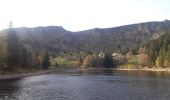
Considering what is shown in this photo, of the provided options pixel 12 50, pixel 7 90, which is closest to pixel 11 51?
pixel 12 50

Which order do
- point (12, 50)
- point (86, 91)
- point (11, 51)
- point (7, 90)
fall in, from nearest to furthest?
1. point (86, 91)
2. point (7, 90)
3. point (11, 51)
4. point (12, 50)

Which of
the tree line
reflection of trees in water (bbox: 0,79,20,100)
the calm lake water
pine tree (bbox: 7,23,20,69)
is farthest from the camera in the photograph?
pine tree (bbox: 7,23,20,69)

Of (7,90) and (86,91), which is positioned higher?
(7,90)

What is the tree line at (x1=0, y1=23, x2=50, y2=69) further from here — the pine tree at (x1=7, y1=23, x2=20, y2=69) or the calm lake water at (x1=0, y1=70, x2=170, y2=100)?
the calm lake water at (x1=0, y1=70, x2=170, y2=100)

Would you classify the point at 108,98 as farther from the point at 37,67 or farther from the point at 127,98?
the point at 37,67

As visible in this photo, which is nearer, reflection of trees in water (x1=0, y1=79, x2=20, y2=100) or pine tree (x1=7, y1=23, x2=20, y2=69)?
reflection of trees in water (x1=0, y1=79, x2=20, y2=100)

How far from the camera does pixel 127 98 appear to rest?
208ft

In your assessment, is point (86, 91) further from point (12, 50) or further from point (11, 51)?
point (12, 50)

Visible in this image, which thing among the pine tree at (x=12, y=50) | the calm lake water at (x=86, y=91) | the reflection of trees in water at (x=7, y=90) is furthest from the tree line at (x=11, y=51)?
the reflection of trees in water at (x=7, y=90)

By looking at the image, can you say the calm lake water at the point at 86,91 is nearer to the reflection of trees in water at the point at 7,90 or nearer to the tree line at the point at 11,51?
the reflection of trees in water at the point at 7,90

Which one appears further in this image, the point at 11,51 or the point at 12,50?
the point at 12,50

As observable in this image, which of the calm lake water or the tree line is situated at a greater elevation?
the tree line

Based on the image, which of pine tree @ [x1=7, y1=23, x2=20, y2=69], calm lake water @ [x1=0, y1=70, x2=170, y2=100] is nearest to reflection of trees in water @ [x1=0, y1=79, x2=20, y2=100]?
calm lake water @ [x1=0, y1=70, x2=170, y2=100]

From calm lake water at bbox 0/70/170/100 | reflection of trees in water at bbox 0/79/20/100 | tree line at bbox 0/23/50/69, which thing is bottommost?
calm lake water at bbox 0/70/170/100
